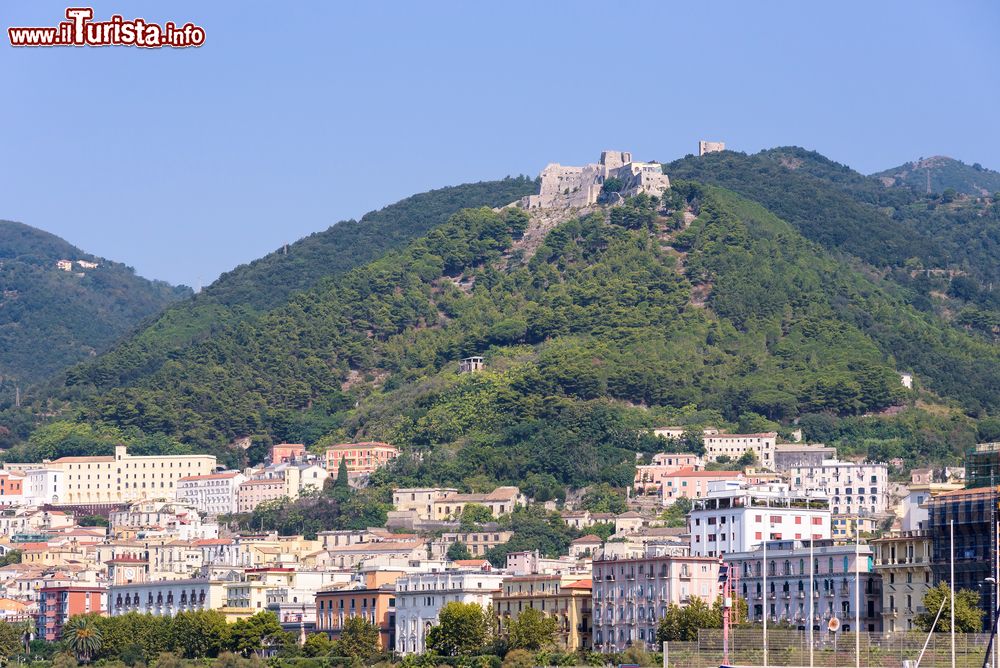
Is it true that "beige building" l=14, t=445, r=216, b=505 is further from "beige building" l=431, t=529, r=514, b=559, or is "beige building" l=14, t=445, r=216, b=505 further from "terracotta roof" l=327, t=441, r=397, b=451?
"beige building" l=431, t=529, r=514, b=559

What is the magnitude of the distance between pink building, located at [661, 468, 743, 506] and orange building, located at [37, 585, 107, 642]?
4292cm

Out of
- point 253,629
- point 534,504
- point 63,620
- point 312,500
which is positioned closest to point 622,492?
point 534,504

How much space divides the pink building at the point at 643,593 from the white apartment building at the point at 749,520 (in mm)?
5031

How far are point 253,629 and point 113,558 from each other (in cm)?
4437

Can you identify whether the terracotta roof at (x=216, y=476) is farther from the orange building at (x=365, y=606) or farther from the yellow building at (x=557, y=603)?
the yellow building at (x=557, y=603)

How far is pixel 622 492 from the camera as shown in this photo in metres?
177

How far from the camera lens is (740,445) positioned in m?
183

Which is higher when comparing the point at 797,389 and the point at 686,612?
the point at 797,389

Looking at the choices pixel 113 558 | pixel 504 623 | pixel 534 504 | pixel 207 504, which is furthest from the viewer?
pixel 207 504

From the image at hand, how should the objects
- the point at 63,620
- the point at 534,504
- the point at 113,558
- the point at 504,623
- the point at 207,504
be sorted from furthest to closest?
the point at 207,504 → the point at 534,504 → the point at 113,558 → the point at 63,620 → the point at 504,623

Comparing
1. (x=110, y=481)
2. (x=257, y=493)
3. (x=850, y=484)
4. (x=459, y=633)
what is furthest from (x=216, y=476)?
(x=459, y=633)

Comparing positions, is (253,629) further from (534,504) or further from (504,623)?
(534,504)

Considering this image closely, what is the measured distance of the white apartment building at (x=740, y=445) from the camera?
180 meters

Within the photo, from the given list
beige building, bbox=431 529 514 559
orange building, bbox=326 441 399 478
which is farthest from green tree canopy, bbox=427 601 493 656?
orange building, bbox=326 441 399 478
